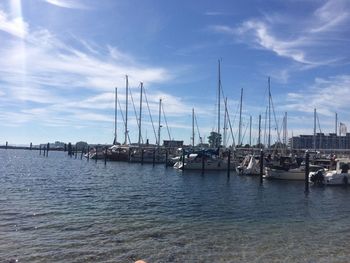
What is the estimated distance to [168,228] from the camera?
23.5 metres

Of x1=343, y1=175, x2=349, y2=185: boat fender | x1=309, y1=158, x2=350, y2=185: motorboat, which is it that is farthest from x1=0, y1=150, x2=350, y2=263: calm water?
x1=343, y1=175, x2=349, y2=185: boat fender

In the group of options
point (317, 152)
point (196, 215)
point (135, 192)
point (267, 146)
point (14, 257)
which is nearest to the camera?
point (14, 257)

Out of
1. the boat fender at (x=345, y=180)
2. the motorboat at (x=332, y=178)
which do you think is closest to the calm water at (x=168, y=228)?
→ the motorboat at (x=332, y=178)

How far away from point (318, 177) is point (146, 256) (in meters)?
40.6

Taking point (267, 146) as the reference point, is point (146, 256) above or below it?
below

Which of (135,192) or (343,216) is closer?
(343,216)

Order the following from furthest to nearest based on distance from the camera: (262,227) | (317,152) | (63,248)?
(317,152)
(262,227)
(63,248)

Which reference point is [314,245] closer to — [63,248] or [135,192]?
[63,248]

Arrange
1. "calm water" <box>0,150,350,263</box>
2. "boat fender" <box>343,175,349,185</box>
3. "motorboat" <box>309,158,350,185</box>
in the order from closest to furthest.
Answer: "calm water" <box>0,150,350,263</box>, "motorboat" <box>309,158,350,185</box>, "boat fender" <box>343,175,349,185</box>

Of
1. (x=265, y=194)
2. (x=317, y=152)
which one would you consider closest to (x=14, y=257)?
(x=265, y=194)

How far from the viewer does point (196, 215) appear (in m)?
28.7

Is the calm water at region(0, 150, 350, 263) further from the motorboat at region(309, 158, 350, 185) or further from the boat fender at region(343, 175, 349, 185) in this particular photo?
the boat fender at region(343, 175, 349, 185)

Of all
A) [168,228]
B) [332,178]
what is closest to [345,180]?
[332,178]

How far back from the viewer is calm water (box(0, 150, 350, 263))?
59.2 ft
